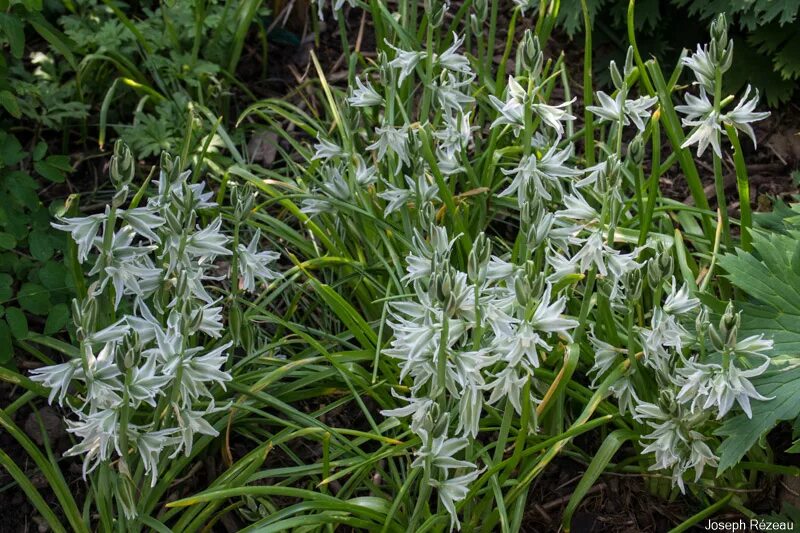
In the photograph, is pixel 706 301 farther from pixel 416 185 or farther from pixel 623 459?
pixel 416 185

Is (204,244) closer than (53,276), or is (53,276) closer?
(204,244)

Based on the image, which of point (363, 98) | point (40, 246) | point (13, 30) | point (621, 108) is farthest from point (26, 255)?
point (621, 108)

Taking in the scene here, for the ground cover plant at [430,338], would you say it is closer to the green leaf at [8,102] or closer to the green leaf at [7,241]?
the green leaf at [7,241]

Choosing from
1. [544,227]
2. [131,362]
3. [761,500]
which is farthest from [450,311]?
[761,500]

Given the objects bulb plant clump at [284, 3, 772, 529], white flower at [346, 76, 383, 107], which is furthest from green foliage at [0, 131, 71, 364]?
white flower at [346, 76, 383, 107]

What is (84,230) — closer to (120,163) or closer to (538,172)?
(120,163)

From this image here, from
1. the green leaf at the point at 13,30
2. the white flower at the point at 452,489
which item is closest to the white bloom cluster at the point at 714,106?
the white flower at the point at 452,489
